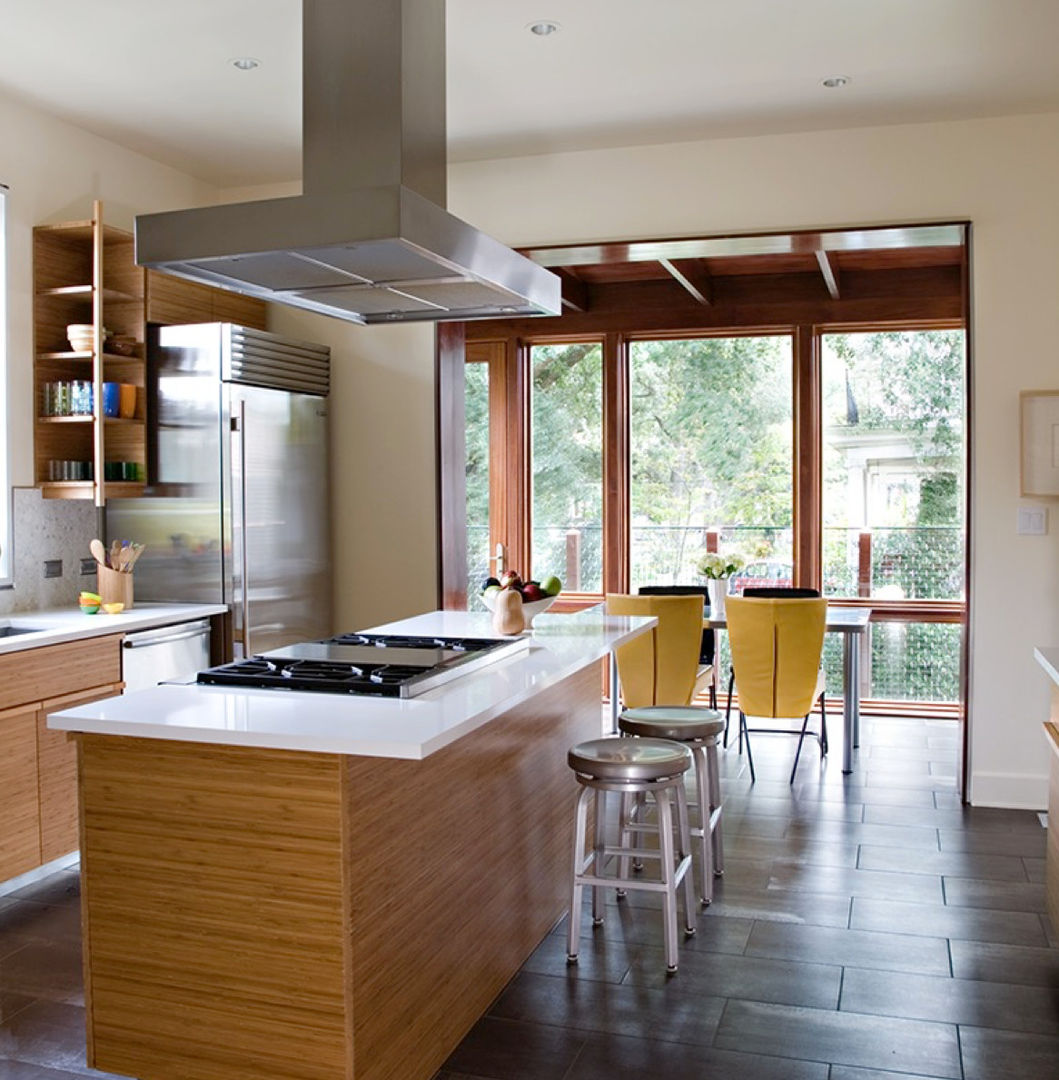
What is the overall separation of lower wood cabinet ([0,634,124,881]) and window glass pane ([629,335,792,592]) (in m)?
4.12

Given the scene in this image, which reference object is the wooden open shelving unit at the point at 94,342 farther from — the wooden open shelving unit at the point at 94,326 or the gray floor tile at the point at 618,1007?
the gray floor tile at the point at 618,1007

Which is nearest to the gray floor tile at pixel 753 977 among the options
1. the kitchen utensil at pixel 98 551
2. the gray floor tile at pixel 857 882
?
the gray floor tile at pixel 857 882

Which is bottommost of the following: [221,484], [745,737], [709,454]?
[745,737]

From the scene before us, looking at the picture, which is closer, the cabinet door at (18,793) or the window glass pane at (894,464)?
the cabinet door at (18,793)

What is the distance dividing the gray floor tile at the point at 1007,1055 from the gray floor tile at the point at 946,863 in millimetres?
1241

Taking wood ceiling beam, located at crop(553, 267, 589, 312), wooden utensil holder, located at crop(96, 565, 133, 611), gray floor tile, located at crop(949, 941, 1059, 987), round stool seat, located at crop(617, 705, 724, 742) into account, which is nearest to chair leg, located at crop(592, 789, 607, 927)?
round stool seat, located at crop(617, 705, 724, 742)

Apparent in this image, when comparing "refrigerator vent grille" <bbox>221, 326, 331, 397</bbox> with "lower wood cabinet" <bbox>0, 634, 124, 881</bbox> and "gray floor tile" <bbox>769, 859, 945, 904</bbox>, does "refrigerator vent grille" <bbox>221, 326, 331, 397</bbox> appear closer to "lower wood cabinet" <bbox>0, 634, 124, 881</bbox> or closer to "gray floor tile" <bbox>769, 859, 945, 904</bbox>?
"lower wood cabinet" <bbox>0, 634, 124, 881</bbox>

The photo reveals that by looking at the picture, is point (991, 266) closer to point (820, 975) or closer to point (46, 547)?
point (820, 975)

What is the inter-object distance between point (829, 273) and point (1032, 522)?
2125mm

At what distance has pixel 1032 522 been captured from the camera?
4.90 metres

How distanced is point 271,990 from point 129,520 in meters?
3.18

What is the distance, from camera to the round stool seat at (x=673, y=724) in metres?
3.77

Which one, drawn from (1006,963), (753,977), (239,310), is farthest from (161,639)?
(1006,963)

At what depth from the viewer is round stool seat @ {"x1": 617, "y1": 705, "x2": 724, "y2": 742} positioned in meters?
3.77
